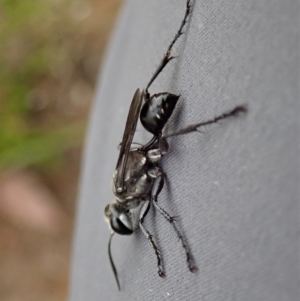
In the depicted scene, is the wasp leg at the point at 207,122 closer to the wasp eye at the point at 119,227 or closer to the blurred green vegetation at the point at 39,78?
the wasp eye at the point at 119,227

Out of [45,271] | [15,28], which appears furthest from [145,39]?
[45,271]

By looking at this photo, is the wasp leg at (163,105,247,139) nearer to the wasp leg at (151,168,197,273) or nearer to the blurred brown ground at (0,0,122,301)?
the wasp leg at (151,168,197,273)

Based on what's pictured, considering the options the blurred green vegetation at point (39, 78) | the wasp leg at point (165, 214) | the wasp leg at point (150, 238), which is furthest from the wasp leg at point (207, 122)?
the blurred green vegetation at point (39, 78)

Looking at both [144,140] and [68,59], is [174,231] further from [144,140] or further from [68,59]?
[68,59]

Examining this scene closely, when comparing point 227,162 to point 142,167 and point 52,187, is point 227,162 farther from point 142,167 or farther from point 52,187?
point 52,187

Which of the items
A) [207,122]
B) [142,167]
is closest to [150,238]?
[142,167]

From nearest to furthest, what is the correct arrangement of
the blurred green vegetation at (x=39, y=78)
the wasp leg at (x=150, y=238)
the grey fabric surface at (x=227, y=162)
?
1. the grey fabric surface at (x=227, y=162)
2. the wasp leg at (x=150, y=238)
3. the blurred green vegetation at (x=39, y=78)
